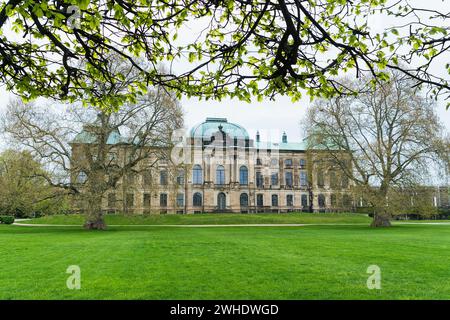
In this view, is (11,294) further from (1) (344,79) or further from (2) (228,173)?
(2) (228,173)

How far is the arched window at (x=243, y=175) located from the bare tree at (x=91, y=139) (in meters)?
42.7

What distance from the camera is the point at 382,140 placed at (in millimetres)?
34656

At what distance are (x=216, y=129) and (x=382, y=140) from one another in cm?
3706

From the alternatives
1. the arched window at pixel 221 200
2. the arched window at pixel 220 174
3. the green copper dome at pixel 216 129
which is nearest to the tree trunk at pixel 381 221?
the green copper dome at pixel 216 129

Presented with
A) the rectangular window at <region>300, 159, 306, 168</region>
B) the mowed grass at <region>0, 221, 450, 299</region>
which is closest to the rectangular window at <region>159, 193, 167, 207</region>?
the rectangular window at <region>300, 159, 306, 168</region>

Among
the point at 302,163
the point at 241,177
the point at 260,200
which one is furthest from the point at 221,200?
the point at 302,163

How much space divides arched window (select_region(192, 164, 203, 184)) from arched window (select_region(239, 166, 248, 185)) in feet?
25.3

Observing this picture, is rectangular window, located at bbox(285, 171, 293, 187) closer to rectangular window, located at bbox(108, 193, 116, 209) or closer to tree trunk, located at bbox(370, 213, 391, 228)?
tree trunk, located at bbox(370, 213, 391, 228)

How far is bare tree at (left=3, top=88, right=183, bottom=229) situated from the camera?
1113 inches

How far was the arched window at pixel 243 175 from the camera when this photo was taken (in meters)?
72.1

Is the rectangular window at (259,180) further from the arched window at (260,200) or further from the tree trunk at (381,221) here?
the tree trunk at (381,221)

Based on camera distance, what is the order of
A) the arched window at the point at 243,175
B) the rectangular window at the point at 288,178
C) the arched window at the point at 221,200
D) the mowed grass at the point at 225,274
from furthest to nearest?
the rectangular window at the point at 288,178, the arched window at the point at 243,175, the arched window at the point at 221,200, the mowed grass at the point at 225,274

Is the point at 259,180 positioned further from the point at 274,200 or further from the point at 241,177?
the point at 274,200
